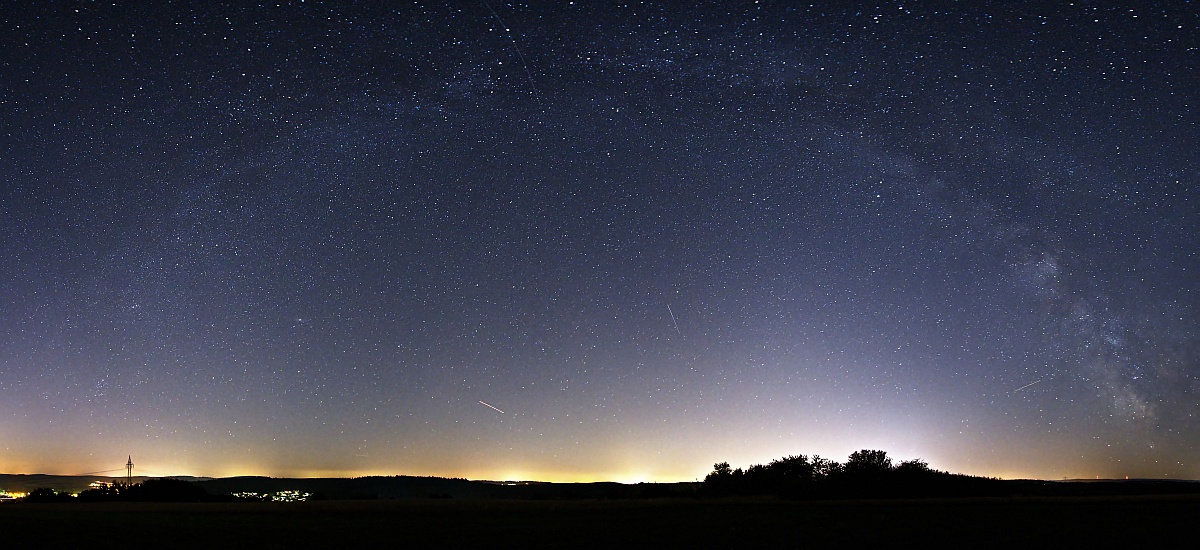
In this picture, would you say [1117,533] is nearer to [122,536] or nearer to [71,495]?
[122,536]

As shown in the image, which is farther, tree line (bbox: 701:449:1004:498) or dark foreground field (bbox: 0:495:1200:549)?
tree line (bbox: 701:449:1004:498)

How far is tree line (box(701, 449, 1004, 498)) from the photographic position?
50938mm

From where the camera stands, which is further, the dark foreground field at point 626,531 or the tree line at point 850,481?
the tree line at point 850,481

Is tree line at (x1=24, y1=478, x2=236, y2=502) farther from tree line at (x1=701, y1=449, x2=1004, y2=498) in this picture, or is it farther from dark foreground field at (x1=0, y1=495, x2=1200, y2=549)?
tree line at (x1=701, y1=449, x2=1004, y2=498)

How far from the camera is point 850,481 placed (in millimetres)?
52000

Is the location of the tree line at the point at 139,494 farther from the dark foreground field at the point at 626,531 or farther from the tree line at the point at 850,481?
the tree line at the point at 850,481

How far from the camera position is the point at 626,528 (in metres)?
22.4

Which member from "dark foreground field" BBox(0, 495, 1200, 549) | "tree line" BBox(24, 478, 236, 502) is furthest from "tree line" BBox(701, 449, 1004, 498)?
"tree line" BBox(24, 478, 236, 502)

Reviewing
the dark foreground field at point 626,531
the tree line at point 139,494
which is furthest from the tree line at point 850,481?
the tree line at point 139,494

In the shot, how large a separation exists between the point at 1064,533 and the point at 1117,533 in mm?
1372

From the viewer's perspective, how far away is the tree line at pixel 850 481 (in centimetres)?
5094

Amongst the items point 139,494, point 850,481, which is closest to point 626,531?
point 850,481

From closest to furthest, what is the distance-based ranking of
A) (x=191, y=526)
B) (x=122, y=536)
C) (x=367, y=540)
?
(x=367, y=540)
(x=122, y=536)
(x=191, y=526)

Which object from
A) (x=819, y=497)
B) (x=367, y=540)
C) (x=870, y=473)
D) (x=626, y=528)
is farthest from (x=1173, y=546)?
(x=870, y=473)
